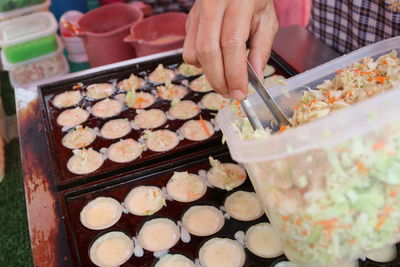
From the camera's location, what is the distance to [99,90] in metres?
2.73

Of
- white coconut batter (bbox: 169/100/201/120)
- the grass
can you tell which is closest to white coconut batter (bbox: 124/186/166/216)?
white coconut batter (bbox: 169/100/201/120)

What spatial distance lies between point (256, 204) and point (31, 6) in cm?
331

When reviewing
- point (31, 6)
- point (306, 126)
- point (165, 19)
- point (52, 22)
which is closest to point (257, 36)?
point (306, 126)

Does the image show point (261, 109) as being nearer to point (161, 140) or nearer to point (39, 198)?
point (161, 140)

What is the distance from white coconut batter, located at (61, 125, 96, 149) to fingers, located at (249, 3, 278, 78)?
1155 millimetres

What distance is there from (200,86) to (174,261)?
1.35 metres

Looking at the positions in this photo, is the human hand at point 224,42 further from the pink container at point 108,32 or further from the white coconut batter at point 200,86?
the pink container at point 108,32

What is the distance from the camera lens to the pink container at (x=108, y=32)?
324cm

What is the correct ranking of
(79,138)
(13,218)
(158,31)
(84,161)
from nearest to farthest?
(84,161)
(79,138)
(13,218)
(158,31)

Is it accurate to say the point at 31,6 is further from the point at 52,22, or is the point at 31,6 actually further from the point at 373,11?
the point at 373,11

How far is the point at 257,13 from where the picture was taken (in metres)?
1.66

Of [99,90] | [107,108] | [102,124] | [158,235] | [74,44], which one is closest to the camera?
[158,235]

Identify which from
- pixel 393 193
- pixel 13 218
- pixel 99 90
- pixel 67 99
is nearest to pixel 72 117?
pixel 67 99

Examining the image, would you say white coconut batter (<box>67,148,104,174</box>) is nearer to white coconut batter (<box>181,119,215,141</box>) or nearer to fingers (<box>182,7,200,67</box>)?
white coconut batter (<box>181,119,215,141</box>)
